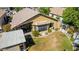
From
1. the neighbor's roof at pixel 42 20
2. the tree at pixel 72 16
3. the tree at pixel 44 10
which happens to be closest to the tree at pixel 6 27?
the neighbor's roof at pixel 42 20

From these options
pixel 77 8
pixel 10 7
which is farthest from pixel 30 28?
pixel 77 8

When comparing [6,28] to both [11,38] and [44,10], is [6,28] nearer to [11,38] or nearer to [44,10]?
[11,38]

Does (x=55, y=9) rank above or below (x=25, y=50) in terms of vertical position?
above

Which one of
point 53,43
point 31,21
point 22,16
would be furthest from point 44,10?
point 53,43

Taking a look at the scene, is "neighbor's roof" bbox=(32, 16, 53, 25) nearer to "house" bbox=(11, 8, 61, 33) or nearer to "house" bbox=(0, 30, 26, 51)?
"house" bbox=(11, 8, 61, 33)

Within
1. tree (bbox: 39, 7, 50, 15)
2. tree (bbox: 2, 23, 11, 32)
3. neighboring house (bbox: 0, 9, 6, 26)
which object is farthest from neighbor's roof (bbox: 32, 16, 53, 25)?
neighboring house (bbox: 0, 9, 6, 26)

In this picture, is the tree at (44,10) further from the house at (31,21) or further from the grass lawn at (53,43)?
the grass lawn at (53,43)
